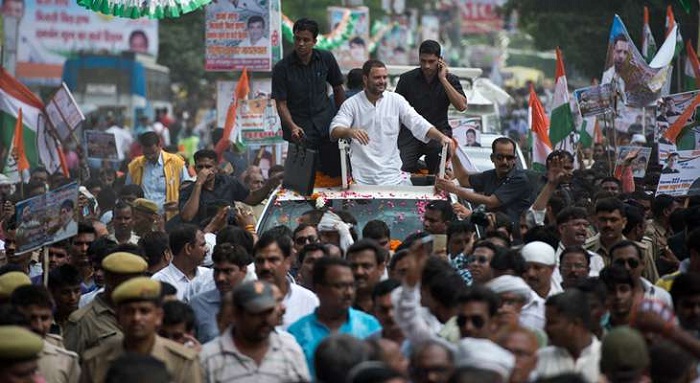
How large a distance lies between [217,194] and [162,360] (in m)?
6.69

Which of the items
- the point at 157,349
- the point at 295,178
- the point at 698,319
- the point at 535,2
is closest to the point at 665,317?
the point at 698,319

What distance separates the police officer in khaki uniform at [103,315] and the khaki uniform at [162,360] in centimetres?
111

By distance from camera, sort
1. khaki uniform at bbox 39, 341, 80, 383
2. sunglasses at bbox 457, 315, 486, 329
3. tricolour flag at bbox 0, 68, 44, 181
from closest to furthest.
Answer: sunglasses at bbox 457, 315, 486, 329, khaki uniform at bbox 39, 341, 80, 383, tricolour flag at bbox 0, 68, 44, 181

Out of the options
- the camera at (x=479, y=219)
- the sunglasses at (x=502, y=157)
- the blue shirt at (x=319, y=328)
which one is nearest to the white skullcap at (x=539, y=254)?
the blue shirt at (x=319, y=328)

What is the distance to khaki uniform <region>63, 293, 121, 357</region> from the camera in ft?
31.3

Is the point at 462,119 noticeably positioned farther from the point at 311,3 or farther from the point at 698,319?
the point at 311,3

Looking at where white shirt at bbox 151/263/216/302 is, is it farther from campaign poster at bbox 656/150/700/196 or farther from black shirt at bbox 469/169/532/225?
campaign poster at bbox 656/150/700/196

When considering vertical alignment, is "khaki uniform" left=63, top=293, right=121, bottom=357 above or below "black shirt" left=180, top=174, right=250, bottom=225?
below

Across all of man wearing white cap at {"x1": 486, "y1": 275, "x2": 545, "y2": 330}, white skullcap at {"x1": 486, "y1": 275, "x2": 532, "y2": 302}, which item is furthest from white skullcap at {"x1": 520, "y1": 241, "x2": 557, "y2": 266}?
white skullcap at {"x1": 486, "y1": 275, "x2": 532, "y2": 302}

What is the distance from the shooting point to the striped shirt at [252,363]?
809 centimetres

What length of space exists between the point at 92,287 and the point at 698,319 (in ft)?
15.5

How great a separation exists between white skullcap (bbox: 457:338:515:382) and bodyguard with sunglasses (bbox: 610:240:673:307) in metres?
2.54

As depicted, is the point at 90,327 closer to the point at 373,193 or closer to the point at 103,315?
the point at 103,315

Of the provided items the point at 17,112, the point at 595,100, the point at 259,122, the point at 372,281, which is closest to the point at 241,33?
the point at 259,122
